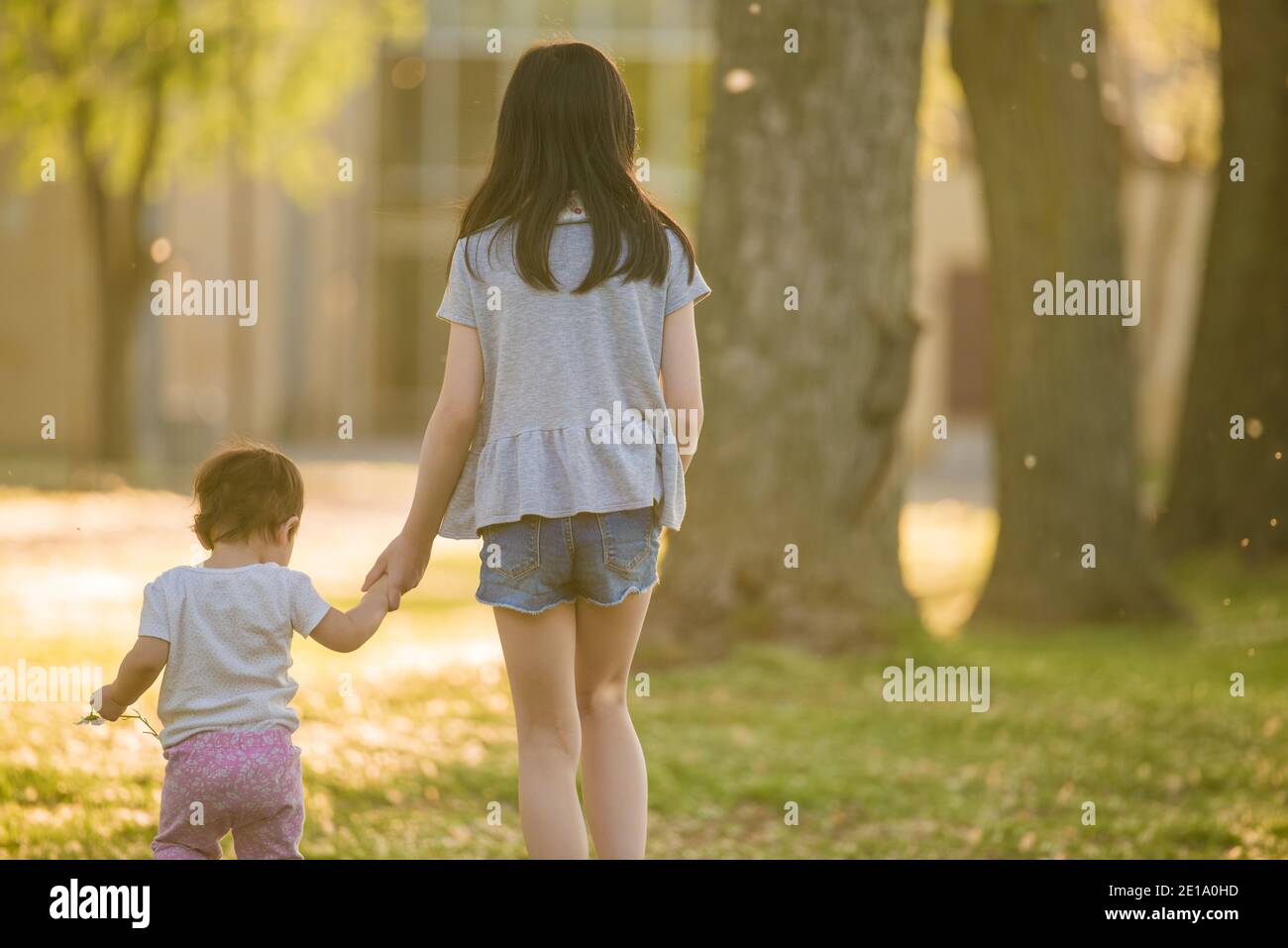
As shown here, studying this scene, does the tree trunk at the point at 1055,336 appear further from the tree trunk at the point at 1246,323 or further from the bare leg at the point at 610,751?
the bare leg at the point at 610,751

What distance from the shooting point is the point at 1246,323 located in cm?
1060

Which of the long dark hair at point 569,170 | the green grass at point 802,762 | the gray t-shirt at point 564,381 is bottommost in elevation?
the green grass at point 802,762

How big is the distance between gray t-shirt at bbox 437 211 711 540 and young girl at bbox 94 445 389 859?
1.36 feet

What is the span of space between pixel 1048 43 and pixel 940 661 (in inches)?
142

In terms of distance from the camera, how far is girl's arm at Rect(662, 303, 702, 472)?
3.44 metres

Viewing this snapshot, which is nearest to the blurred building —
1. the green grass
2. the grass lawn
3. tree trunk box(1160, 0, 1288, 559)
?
tree trunk box(1160, 0, 1288, 559)

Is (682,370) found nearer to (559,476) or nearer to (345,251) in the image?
(559,476)

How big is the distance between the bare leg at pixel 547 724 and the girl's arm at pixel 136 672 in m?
0.67

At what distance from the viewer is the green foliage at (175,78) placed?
16.3 meters

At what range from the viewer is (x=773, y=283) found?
24.5 feet

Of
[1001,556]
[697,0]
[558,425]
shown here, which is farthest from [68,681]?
[697,0]

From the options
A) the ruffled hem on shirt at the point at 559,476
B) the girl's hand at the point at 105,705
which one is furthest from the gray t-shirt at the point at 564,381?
the girl's hand at the point at 105,705

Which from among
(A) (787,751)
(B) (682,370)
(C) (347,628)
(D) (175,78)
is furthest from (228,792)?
(D) (175,78)

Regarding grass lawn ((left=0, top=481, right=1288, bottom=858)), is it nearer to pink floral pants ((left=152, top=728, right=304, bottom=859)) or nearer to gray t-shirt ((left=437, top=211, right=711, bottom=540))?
pink floral pants ((left=152, top=728, right=304, bottom=859))
